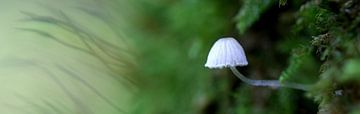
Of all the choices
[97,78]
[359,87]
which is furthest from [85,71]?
[359,87]

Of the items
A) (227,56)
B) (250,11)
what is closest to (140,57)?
(250,11)

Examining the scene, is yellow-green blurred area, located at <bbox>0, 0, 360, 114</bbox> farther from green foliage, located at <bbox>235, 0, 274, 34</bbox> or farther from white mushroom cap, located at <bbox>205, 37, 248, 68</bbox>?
white mushroom cap, located at <bbox>205, 37, 248, 68</bbox>

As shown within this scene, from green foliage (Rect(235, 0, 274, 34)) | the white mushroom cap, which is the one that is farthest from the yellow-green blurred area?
the white mushroom cap

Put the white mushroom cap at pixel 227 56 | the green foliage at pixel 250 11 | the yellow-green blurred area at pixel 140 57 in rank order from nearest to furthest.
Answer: the white mushroom cap at pixel 227 56
the green foliage at pixel 250 11
the yellow-green blurred area at pixel 140 57

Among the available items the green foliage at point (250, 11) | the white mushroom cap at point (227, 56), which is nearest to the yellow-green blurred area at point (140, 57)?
the green foliage at point (250, 11)

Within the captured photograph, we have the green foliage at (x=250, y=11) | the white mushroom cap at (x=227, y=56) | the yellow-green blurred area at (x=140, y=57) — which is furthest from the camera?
the yellow-green blurred area at (x=140, y=57)

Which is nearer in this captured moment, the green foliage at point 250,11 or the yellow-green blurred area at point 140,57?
the green foliage at point 250,11

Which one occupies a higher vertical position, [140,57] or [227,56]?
[140,57]

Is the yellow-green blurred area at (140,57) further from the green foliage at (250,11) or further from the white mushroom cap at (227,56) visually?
the white mushroom cap at (227,56)

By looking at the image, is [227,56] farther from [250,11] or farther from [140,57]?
[140,57]
